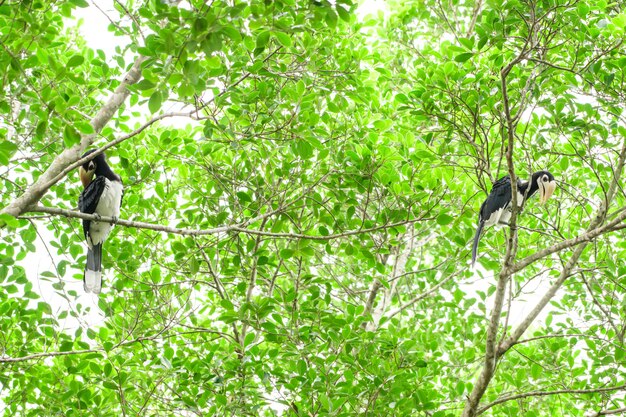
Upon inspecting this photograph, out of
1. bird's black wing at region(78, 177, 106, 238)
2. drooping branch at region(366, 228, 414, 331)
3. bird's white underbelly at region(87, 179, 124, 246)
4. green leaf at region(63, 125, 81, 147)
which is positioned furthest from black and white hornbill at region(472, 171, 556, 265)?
green leaf at region(63, 125, 81, 147)

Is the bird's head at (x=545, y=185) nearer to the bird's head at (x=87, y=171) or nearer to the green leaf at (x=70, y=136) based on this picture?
the bird's head at (x=87, y=171)

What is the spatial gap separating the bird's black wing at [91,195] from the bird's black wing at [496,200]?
3.48m

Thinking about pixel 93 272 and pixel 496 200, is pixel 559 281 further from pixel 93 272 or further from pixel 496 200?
pixel 93 272

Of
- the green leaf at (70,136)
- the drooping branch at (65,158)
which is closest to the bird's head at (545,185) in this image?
the drooping branch at (65,158)

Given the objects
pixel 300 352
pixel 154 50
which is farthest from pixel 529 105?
pixel 154 50

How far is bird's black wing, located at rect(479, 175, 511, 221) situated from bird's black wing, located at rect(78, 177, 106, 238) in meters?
3.48

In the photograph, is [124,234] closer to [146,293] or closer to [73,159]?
[146,293]

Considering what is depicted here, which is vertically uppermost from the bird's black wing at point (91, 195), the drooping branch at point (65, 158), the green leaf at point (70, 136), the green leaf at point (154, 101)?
the bird's black wing at point (91, 195)

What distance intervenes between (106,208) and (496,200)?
11.9 ft

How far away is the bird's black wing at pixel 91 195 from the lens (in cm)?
597

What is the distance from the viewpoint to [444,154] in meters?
5.76

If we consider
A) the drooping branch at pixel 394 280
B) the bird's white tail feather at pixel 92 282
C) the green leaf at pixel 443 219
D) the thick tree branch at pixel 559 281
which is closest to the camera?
the green leaf at pixel 443 219

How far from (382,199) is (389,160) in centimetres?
31

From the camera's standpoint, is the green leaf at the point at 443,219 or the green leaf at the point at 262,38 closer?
the green leaf at the point at 262,38
